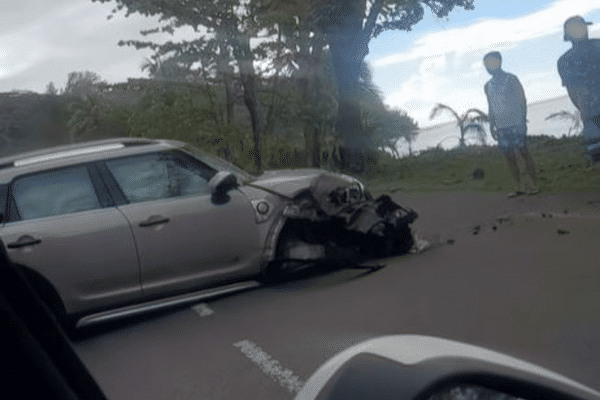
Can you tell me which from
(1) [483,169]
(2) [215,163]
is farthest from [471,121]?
(2) [215,163]

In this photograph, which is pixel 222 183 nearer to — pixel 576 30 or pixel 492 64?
pixel 576 30

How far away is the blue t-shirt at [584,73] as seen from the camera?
29.1ft

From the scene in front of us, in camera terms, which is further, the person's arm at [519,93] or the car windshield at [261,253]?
the person's arm at [519,93]

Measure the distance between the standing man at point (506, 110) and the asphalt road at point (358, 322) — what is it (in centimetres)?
332

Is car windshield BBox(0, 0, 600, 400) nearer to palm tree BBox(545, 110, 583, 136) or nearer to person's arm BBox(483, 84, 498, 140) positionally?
person's arm BBox(483, 84, 498, 140)

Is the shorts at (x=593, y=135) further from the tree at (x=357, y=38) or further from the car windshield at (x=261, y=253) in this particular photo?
the tree at (x=357, y=38)

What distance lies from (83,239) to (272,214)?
1.84 metres

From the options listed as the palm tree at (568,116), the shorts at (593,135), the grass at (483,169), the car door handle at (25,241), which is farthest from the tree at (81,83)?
the palm tree at (568,116)

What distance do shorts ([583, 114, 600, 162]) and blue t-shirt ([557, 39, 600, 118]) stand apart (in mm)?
87

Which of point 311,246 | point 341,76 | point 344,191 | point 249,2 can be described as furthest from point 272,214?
point 341,76

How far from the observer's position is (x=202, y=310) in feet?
20.5

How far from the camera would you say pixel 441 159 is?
2102 cm

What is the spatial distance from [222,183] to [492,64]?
20.3ft

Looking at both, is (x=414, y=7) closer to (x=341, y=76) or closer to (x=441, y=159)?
(x=341, y=76)
